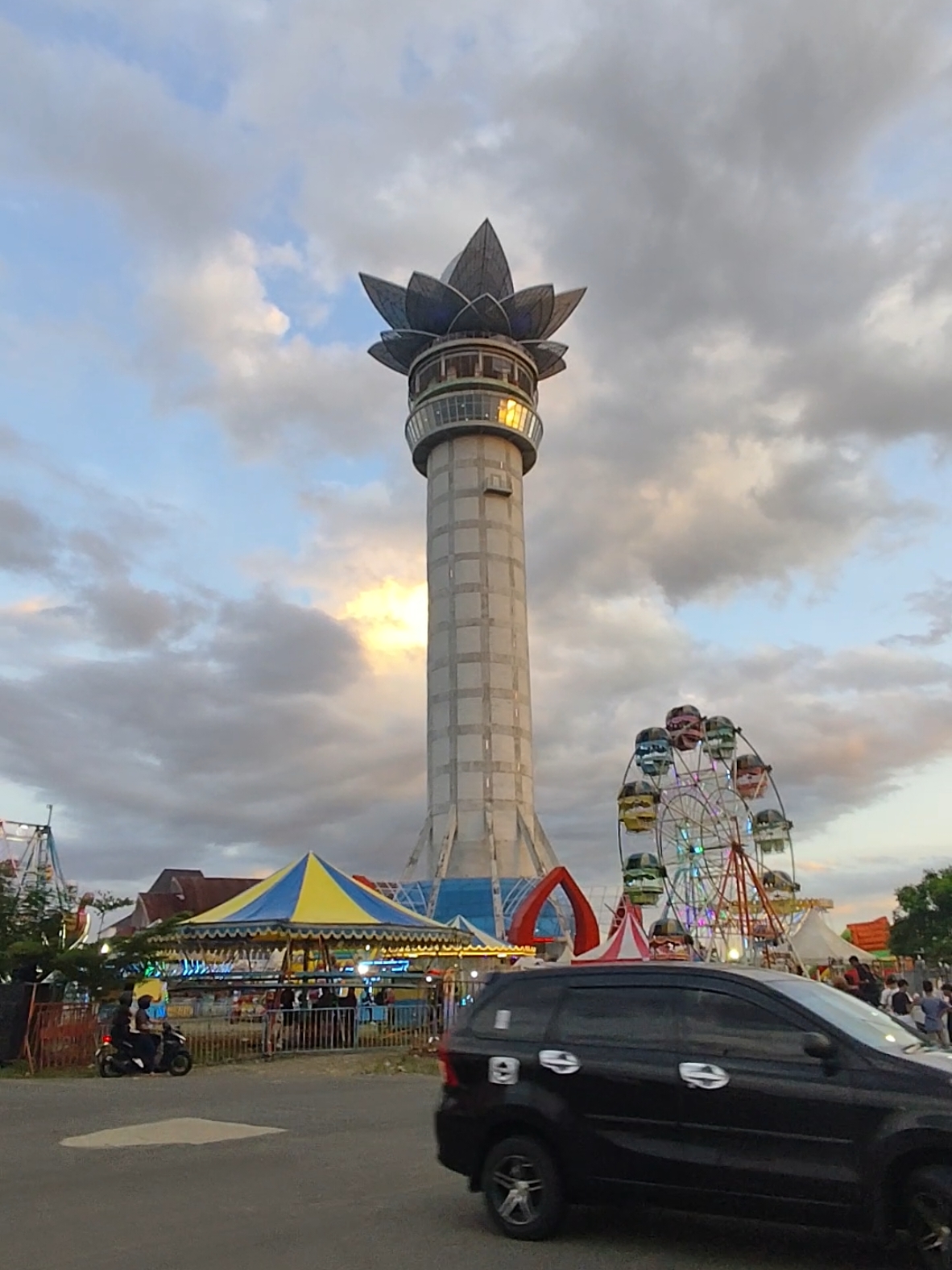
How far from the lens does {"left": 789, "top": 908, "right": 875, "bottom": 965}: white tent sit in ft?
165

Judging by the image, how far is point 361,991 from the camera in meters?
28.4

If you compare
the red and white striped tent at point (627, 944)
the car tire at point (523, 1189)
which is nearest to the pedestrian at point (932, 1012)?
the car tire at point (523, 1189)

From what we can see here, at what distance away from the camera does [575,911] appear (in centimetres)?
4112

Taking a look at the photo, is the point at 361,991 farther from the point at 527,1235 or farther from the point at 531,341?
the point at 531,341

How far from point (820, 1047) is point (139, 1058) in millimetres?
15055

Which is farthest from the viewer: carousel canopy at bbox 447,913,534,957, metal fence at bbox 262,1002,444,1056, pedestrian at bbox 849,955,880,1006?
carousel canopy at bbox 447,913,534,957

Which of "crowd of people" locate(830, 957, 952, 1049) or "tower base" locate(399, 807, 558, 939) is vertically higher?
"tower base" locate(399, 807, 558, 939)

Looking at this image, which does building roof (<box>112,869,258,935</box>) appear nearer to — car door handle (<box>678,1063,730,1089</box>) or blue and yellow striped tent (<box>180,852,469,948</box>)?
blue and yellow striped tent (<box>180,852,469,948</box>)

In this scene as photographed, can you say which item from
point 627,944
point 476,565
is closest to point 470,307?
point 476,565

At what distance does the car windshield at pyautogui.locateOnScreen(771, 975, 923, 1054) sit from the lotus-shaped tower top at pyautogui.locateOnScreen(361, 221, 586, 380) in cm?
7189

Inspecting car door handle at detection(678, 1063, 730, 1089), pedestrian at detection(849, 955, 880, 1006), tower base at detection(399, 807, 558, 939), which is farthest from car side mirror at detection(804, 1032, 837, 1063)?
tower base at detection(399, 807, 558, 939)

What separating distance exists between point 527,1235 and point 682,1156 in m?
1.20

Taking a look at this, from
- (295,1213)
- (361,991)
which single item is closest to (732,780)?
(361,991)

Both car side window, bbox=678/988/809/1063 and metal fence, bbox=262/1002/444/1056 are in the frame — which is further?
metal fence, bbox=262/1002/444/1056
